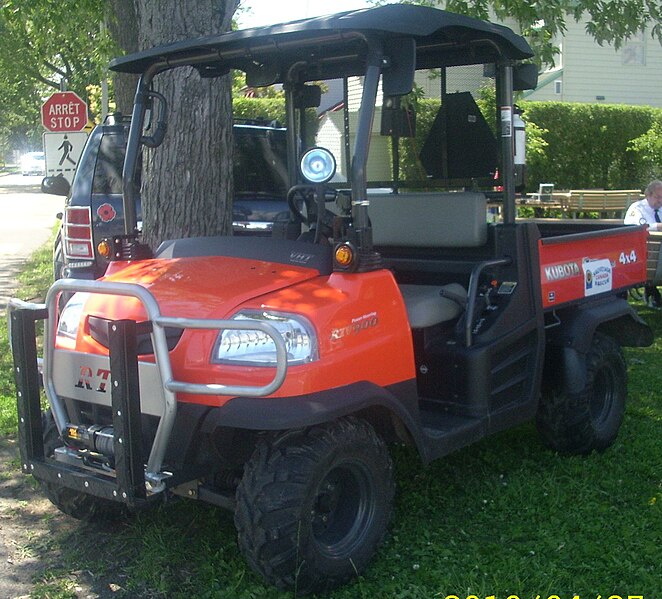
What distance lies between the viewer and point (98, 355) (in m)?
3.71

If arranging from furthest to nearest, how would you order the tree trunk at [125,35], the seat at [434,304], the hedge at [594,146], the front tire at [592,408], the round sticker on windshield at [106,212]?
the hedge at [594,146] < the tree trunk at [125,35] < the round sticker on windshield at [106,212] < the front tire at [592,408] < the seat at [434,304]

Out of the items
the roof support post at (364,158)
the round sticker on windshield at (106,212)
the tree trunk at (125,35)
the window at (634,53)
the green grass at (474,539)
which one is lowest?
the green grass at (474,539)

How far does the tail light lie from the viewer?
25.7 ft

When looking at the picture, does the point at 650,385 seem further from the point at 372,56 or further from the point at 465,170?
the point at 372,56

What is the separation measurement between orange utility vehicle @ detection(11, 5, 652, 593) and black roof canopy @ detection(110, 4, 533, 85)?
0.01 meters

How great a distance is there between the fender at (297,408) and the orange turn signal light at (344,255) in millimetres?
490

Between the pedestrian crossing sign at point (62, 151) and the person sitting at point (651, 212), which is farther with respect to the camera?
the pedestrian crossing sign at point (62, 151)

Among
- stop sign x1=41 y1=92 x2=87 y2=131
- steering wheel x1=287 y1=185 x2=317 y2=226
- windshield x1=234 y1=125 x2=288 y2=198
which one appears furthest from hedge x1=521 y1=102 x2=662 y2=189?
steering wheel x1=287 y1=185 x2=317 y2=226

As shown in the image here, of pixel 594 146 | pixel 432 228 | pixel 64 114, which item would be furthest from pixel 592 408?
pixel 594 146

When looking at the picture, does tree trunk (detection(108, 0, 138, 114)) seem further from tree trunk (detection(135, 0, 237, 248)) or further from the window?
the window

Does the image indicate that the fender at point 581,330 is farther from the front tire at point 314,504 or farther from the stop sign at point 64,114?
the stop sign at point 64,114

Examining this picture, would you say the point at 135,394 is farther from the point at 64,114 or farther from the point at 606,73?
the point at 606,73

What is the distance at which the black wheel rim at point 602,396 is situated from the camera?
5324mm

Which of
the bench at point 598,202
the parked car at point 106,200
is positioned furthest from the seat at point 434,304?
the bench at point 598,202
